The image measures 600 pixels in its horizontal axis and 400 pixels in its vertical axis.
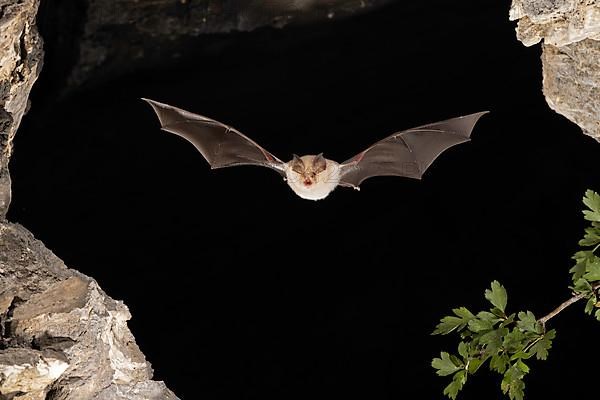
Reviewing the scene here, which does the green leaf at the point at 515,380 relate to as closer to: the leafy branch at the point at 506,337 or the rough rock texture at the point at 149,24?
the leafy branch at the point at 506,337

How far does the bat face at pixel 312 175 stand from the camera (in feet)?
12.9

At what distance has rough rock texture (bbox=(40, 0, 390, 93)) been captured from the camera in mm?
5227

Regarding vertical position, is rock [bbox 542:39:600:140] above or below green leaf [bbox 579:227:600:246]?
above

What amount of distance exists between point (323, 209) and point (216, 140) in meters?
1.64

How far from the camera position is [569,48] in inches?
142

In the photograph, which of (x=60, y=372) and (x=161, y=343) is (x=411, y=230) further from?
(x=60, y=372)

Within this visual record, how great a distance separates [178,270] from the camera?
5.58 meters

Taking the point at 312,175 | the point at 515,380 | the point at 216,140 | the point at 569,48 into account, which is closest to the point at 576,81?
the point at 569,48

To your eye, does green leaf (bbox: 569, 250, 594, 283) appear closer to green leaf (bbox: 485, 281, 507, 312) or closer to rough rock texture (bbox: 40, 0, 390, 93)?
green leaf (bbox: 485, 281, 507, 312)

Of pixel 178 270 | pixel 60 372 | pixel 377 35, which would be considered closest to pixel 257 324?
pixel 178 270

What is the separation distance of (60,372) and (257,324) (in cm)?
269

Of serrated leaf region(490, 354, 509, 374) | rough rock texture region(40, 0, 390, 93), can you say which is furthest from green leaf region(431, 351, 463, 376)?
rough rock texture region(40, 0, 390, 93)

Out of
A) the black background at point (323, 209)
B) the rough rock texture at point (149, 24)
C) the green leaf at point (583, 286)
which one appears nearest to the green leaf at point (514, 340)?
the green leaf at point (583, 286)

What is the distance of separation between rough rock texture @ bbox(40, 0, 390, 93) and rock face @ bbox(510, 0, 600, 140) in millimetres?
1927
